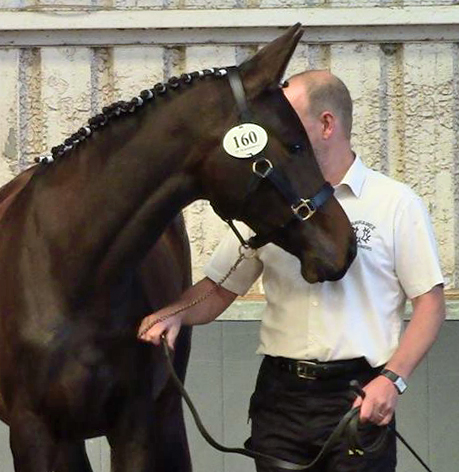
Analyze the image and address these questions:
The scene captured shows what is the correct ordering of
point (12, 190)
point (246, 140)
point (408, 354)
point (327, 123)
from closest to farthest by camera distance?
point (246, 140) → point (408, 354) → point (327, 123) → point (12, 190)

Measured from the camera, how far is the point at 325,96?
3.22m

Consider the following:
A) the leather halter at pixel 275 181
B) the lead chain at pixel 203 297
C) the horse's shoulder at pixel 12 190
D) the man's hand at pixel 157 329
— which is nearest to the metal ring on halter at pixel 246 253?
the lead chain at pixel 203 297

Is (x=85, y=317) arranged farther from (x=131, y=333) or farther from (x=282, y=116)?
(x=282, y=116)

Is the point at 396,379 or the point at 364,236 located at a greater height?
the point at 364,236

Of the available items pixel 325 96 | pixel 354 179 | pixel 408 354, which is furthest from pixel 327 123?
pixel 408 354

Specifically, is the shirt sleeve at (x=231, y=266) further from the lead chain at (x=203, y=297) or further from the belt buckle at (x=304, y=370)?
the belt buckle at (x=304, y=370)

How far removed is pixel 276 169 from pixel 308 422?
72 centimetres

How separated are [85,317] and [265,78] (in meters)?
0.80

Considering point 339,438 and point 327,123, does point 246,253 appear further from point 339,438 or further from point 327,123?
point 339,438

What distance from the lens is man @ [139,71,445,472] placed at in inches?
126

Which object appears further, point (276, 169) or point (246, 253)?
point (246, 253)

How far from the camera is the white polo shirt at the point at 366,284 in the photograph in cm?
321

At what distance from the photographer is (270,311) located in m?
3.43

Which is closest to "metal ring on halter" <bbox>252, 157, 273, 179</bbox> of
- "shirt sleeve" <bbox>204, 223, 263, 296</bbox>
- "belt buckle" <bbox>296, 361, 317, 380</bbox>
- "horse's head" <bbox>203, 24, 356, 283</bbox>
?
"horse's head" <bbox>203, 24, 356, 283</bbox>
